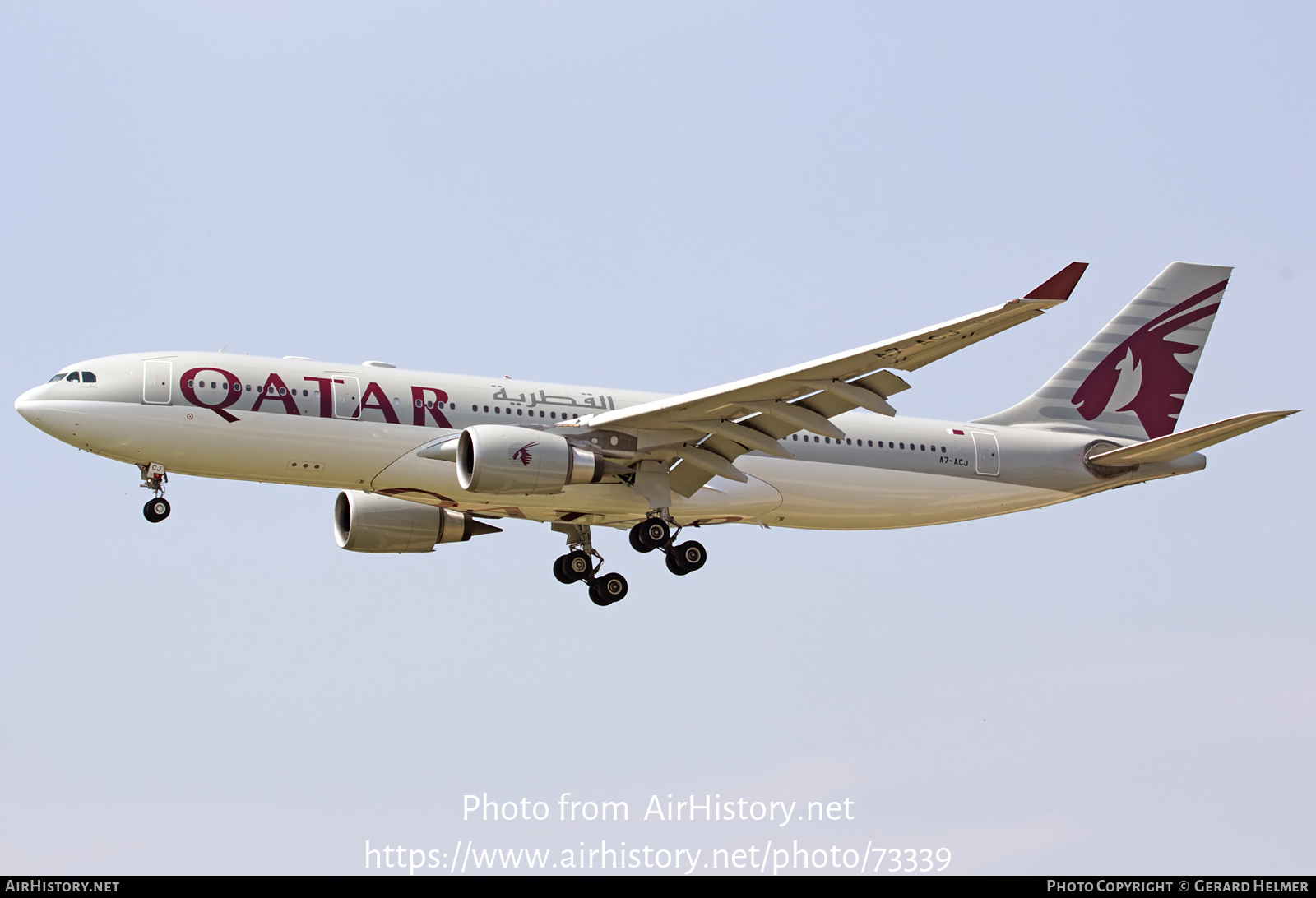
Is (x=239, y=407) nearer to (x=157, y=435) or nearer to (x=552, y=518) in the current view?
(x=157, y=435)

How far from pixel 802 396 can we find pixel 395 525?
1134cm

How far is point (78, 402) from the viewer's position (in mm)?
29344

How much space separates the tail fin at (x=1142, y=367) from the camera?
122 feet

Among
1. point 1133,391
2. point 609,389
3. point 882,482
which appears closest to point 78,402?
point 609,389

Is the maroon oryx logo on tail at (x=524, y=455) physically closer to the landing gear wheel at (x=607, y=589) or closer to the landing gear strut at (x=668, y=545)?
the landing gear strut at (x=668, y=545)

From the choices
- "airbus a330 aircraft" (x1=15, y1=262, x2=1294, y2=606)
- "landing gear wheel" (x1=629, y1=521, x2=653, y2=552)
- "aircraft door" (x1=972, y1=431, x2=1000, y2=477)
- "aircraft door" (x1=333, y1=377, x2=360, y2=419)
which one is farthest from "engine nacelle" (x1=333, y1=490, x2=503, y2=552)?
"aircraft door" (x1=972, y1=431, x2=1000, y2=477)

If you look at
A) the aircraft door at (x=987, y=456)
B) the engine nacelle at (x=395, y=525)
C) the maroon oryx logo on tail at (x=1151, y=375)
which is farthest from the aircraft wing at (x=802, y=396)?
the maroon oryx logo on tail at (x=1151, y=375)

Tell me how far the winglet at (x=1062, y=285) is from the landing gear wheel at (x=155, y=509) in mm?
17396

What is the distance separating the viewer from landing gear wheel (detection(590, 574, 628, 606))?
35.7 meters

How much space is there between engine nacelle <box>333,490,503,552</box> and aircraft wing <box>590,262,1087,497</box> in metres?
6.40

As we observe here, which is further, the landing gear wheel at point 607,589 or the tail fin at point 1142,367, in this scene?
the tail fin at point 1142,367

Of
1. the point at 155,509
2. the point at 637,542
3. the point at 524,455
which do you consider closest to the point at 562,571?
the point at 637,542

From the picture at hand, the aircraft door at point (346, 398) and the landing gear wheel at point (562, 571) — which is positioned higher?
the aircraft door at point (346, 398)

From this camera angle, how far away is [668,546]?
108 feet
